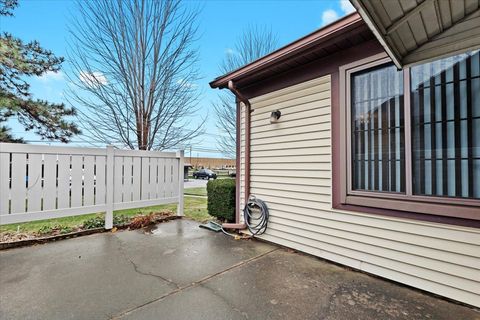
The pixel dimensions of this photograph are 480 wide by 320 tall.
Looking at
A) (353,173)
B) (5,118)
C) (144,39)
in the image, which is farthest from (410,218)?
(5,118)

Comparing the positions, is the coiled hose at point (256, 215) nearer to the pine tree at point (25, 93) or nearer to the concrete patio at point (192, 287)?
the concrete patio at point (192, 287)

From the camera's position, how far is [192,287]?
7.70ft

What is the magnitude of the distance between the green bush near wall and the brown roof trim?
207cm

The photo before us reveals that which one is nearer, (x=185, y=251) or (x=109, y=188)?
(x=185, y=251)

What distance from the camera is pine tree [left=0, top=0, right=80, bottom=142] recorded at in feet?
16.4

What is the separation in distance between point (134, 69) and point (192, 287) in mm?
6245

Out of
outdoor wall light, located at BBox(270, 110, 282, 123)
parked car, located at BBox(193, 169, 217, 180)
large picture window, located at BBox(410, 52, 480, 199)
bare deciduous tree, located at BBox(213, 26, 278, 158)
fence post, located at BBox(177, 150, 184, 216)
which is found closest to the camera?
large picture window, located at BBox(410, 52, 480, 199)

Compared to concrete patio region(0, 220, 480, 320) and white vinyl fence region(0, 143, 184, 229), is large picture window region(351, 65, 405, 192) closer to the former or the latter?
concrete patio region(0, 220, 480, 320)

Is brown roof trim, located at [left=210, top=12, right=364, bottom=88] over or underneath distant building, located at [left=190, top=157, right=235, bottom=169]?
over

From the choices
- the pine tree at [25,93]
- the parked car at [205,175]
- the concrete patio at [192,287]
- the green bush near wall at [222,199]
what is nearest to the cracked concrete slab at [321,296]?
the concrete patio at [192,287]

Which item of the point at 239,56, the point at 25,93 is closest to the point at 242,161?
the point at 25,93

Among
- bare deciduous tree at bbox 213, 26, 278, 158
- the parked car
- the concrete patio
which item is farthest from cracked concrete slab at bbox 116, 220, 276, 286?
the parked car

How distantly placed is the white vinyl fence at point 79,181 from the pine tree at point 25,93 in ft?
7.66

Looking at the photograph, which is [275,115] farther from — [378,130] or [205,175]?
[205,175]
